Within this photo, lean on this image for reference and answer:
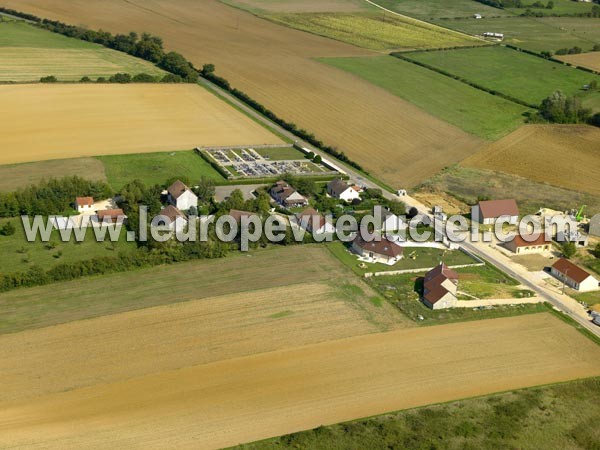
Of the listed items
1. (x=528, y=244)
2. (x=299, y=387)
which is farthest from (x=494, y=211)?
(x=299, y=387)

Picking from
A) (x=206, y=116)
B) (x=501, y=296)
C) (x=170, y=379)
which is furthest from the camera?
(x=206, y=116)

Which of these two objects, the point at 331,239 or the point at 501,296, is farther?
the point at 331,239

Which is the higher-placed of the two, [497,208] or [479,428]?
[497,208]

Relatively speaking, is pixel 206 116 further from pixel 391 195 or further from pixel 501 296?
pixel 501 296

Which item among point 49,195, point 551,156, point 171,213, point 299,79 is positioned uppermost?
point 299,79

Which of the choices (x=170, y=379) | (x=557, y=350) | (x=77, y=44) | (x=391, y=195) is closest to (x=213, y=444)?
(x=170, y=379)

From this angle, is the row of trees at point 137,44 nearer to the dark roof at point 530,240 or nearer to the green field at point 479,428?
the dark roof at point 530,240

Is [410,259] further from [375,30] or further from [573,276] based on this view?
[375,30]

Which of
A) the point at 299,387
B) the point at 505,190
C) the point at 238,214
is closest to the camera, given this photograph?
the point at 299,387
